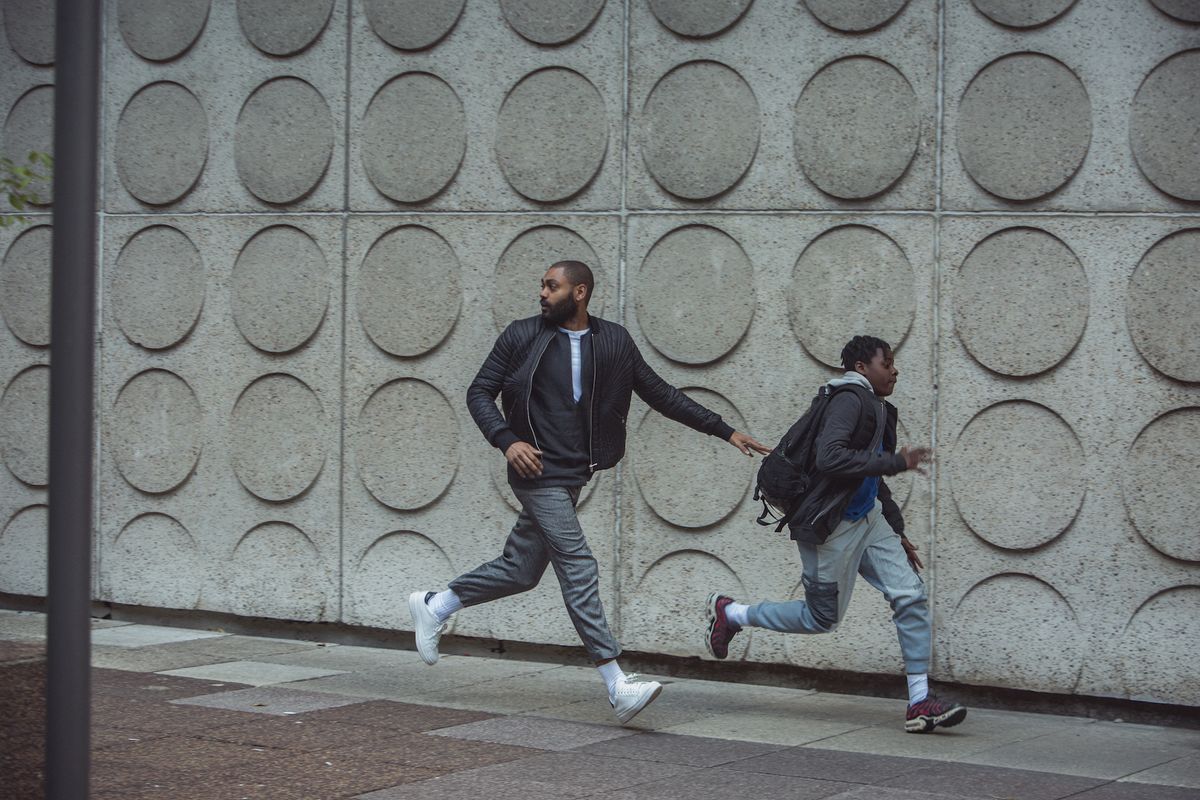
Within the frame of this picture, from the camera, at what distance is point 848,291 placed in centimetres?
761

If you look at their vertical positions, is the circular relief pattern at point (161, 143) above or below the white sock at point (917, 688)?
above

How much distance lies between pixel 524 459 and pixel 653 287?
178 centimetres

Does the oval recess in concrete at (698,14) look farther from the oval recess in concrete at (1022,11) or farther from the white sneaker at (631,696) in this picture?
the white sneaker at (631,696)

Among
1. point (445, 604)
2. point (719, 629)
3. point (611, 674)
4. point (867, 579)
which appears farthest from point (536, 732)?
point (867, 579)

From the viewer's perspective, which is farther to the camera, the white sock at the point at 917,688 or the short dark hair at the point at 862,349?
the short dark hair at the point at 862,349

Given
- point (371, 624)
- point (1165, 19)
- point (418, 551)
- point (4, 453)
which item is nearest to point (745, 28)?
point (1165, 19)

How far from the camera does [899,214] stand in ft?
24.6

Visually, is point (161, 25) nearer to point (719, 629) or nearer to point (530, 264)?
point (530, 264)

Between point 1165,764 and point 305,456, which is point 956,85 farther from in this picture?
point 305,456

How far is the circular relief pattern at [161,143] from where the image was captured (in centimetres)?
941

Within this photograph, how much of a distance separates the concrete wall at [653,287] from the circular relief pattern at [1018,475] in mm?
15

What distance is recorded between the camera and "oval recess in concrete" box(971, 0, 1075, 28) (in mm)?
7180

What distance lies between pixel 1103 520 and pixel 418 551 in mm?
3788

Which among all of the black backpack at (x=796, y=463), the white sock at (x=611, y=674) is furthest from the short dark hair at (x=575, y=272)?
the white sock at (x=611, y=674)
